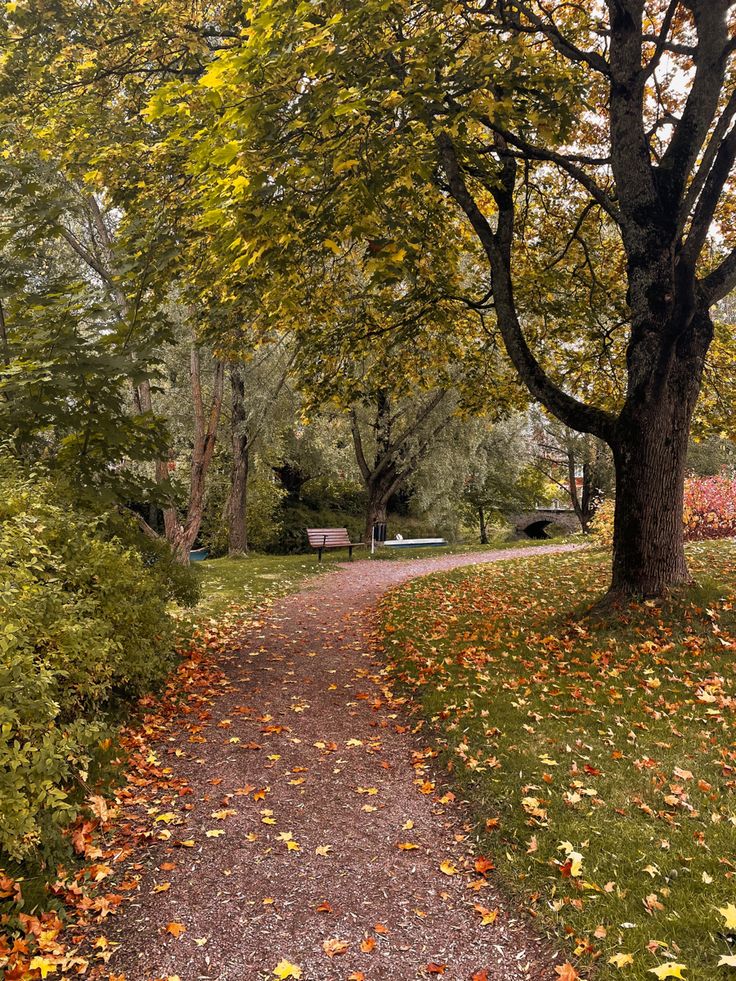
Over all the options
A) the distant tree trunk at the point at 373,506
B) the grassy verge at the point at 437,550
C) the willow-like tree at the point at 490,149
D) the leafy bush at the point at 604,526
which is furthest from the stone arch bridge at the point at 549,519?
the willow-like tree at the point at 490,149

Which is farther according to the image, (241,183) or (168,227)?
(168,227)

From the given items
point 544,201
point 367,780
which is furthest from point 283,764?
point 544,201

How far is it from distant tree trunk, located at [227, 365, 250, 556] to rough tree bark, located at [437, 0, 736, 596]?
1329 centimetres

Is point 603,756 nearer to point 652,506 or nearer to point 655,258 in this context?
point 652,506

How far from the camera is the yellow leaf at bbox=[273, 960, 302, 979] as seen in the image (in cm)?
296

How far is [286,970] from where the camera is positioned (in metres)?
2.98

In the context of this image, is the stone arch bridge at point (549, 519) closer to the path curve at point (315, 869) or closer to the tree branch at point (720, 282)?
the tree branch at point (720, 282)

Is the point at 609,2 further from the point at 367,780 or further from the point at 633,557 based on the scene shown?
the point at 367,780

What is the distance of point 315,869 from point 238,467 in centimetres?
1749

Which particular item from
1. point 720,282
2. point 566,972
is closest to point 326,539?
point 720,282

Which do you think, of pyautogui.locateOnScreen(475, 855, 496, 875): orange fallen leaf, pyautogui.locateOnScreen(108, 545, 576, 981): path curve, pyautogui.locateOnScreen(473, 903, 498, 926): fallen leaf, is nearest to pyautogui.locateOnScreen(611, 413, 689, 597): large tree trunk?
pyautogui.locateOnScreen(108, 545, 576, 981): path curve

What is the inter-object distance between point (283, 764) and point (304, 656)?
325 centimetres

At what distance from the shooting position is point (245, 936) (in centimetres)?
322

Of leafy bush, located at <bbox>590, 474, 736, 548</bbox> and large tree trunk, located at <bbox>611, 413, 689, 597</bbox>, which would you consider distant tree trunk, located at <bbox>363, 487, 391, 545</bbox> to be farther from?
large tree trunk, located at <bbox>611, 413, 689, 597</bbox>
